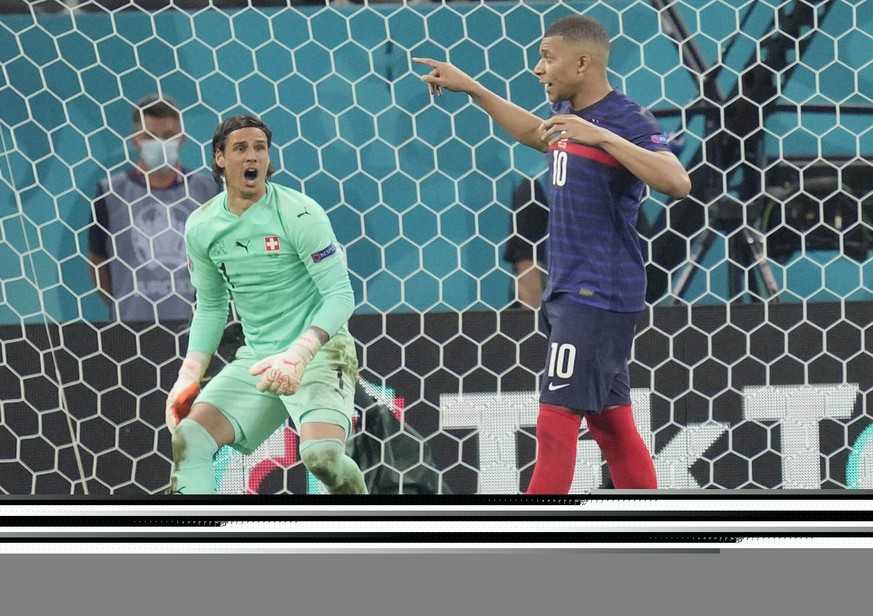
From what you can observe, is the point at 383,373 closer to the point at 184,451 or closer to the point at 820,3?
the point at 184,451

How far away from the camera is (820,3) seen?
Result: 306cm

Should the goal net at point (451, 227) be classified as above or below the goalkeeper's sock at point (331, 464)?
above

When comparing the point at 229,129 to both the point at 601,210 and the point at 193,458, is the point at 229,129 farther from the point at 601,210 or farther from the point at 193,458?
the point at 601,210

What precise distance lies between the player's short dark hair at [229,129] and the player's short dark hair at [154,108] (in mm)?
101

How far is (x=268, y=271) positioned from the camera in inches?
121

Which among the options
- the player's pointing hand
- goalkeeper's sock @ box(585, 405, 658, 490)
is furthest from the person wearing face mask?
goalkeeper's sock @ box(585, 405, 658, 490)

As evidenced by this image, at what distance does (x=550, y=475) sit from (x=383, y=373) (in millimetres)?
455

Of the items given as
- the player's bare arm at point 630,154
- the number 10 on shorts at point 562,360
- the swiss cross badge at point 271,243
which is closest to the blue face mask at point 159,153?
the swiss cross badge at point 271,243

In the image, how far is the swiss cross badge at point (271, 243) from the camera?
120 inches

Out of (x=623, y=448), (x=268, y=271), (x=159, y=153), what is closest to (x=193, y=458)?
(x=268, y=271)

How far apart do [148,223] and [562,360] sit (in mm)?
1010

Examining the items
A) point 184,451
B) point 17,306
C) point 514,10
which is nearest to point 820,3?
point 514,10

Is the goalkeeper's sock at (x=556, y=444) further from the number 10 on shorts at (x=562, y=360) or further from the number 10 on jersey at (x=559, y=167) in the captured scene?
the number 10 on jersey at (x=559, y=167)

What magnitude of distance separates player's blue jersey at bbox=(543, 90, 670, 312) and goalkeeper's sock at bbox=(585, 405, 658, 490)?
0.25m
